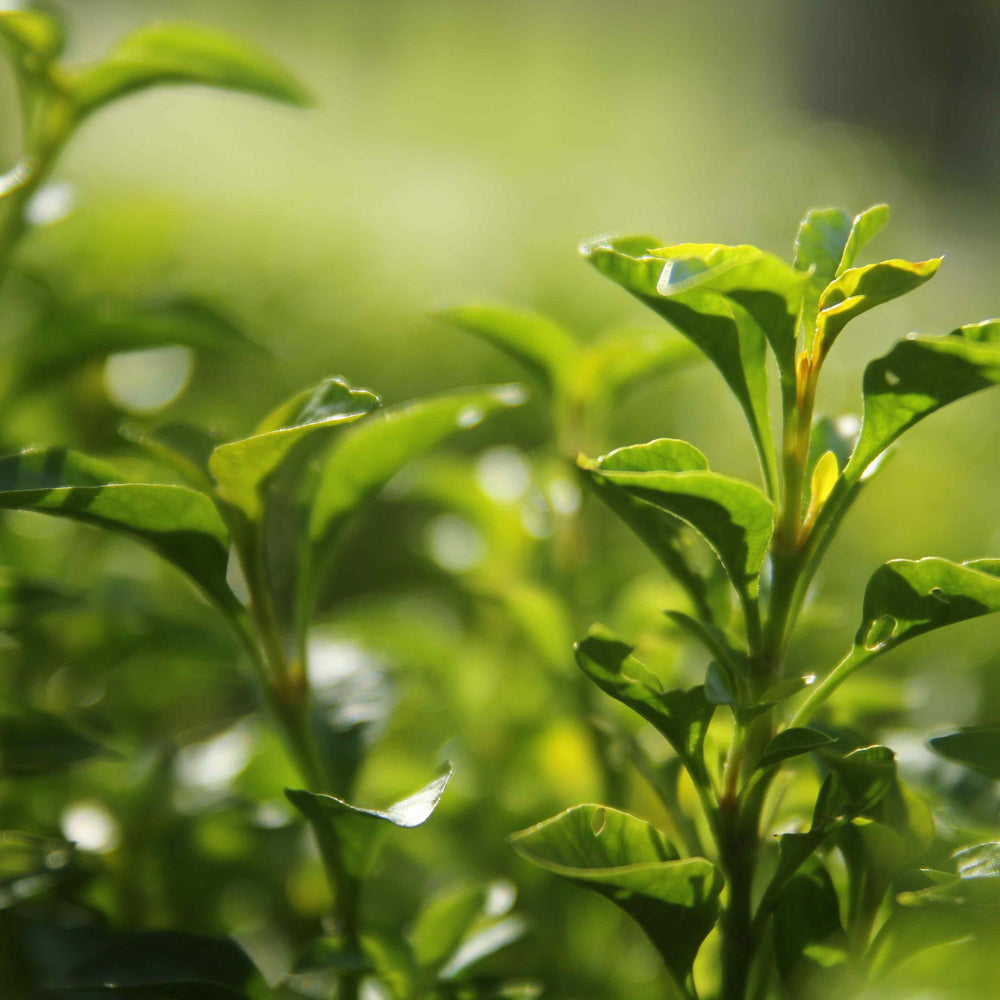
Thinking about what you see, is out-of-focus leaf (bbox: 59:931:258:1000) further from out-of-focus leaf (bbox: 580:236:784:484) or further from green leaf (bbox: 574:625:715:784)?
out-of-focus leaf (bbox: 580:236:784:484)

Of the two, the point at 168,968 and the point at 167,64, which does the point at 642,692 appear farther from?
the point at 167,64

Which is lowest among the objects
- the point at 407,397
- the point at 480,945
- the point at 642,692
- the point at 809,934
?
the point at 407,397

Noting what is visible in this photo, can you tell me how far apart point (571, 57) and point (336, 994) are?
8.04m

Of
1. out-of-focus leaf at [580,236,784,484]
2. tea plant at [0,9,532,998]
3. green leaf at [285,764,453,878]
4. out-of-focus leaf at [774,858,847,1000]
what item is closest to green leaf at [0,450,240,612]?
tea plant at [0,9,532,998]

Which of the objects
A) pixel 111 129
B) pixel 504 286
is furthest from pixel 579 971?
pixel 111 129

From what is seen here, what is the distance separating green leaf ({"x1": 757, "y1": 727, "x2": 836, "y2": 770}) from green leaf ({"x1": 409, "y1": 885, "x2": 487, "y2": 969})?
231 mm

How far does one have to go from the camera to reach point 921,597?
0.44 meters

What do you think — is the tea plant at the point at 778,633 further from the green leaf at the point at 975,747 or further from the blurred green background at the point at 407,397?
the blurred green background at the point at 407,397

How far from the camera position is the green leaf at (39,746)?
0.60 meters

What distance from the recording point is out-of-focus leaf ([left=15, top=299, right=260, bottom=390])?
2.32 feet

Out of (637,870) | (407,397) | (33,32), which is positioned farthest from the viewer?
(407,397)

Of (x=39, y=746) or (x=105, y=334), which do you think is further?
(x=105, y=334)

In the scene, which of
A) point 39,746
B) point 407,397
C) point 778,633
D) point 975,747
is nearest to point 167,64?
point 39,746

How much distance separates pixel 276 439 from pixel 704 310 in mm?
208
